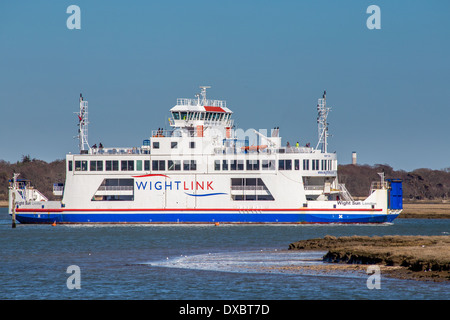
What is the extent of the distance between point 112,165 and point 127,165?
1082 mm

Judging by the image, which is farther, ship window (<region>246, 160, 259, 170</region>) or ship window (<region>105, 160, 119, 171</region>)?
ship window (<region>105, 160, 119, 171</region>)

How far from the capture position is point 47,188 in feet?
359

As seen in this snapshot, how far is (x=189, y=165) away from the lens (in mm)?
55000

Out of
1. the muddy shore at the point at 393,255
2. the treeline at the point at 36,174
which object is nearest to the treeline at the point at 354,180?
the treeline at the point at 36,174

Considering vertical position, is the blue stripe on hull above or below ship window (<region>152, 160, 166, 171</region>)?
below

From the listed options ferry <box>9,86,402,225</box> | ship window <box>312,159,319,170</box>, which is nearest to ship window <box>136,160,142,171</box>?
ferry <box>9,86,402,225</box>

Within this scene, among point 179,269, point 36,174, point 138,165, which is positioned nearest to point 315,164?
point 138,165

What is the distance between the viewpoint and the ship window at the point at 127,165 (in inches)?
2176

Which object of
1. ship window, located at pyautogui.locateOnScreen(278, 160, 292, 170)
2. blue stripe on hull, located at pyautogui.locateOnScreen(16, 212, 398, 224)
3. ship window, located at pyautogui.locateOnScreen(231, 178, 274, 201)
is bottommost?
blue stripe on hull, located at pyautogui.locateOnScreen(16, 212, 398, 224)

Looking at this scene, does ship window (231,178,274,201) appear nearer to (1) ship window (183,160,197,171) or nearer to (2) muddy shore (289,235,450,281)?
(1) ship window (183,160,197,171)

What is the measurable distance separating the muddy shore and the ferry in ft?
51.9

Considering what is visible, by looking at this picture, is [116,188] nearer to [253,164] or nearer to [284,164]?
[253,164]

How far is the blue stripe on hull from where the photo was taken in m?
53.3
